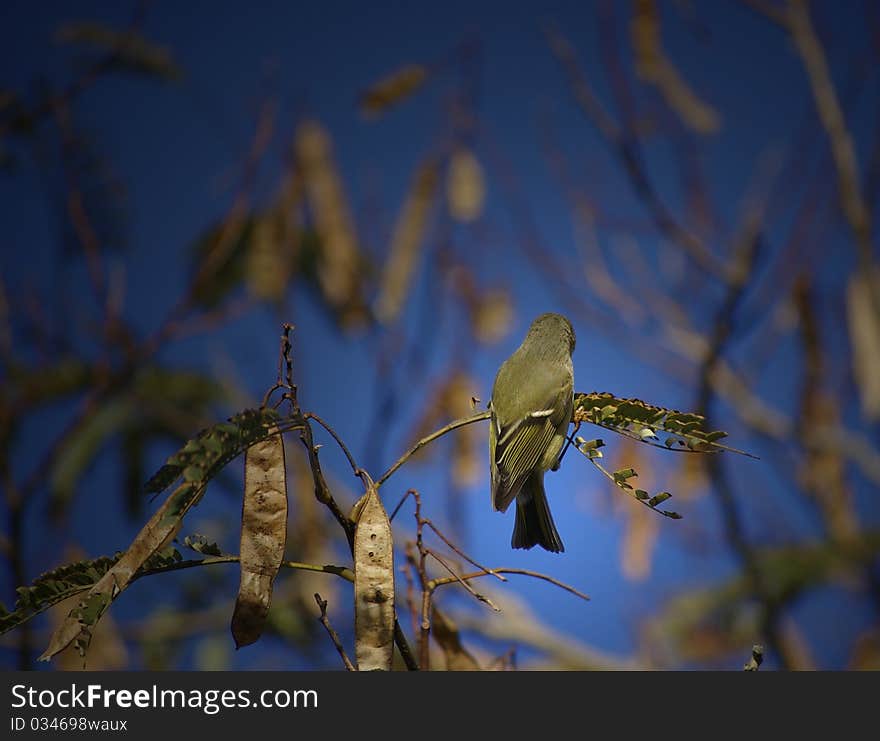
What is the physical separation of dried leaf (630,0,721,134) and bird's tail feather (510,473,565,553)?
139 centimetres

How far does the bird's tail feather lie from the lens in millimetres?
1284

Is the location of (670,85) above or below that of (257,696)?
above

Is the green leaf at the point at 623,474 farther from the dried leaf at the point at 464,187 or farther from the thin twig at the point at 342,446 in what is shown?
the dried leaf at the point at 464,187

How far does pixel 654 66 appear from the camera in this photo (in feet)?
7.68

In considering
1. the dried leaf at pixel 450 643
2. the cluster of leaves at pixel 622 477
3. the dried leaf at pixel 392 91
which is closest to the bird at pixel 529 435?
the dried leaf at pixel 450 643

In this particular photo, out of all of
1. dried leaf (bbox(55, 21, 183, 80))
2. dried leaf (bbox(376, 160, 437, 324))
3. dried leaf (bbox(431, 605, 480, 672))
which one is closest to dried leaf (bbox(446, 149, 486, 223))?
dried leaf (bbox(376, 160, 437, 324))

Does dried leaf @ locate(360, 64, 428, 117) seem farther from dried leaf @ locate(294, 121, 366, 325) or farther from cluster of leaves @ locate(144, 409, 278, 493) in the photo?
cluster of leaves @ locate(144, 409, 278, 493)

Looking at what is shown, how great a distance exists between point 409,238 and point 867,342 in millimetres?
1360

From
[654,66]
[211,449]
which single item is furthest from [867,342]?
[211,449]

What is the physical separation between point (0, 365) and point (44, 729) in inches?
69.5

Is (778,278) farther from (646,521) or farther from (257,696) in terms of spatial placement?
(257,696)

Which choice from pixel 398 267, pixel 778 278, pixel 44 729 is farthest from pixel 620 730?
pixel 778 278

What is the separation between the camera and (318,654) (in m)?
2.78

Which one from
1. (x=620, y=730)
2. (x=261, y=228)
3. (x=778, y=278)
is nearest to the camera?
(x=620, y=730)
